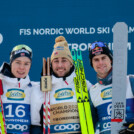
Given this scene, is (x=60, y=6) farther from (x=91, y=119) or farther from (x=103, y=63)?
(x=91, y=119)

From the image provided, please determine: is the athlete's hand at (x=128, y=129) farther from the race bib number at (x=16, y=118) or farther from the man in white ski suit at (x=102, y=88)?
the race bib number at (x=16, y=118)

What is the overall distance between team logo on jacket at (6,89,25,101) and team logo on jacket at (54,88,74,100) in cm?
33

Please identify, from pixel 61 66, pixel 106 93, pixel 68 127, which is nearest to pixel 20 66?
pixel 61 66

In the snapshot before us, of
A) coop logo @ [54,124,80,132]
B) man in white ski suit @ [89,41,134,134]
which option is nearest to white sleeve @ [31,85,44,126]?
coop logo @ [54,124,80,132]

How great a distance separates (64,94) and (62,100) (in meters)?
0.06

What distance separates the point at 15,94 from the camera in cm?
317

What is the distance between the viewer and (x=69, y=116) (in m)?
3.09

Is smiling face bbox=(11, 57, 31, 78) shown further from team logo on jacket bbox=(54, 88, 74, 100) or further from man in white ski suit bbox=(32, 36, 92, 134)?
team logo on jacket bbox=(54, 88, 74, 100)

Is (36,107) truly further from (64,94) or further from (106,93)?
(106,93)

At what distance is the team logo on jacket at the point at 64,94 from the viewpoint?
315cm

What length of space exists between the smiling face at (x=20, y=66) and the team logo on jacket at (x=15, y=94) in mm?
152

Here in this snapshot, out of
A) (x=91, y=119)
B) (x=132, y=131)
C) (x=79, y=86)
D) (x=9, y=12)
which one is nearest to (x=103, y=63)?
(x=79, y=86)

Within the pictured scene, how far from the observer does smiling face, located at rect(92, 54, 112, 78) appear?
3.11 meters

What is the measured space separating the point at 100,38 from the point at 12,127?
189 centimetres
